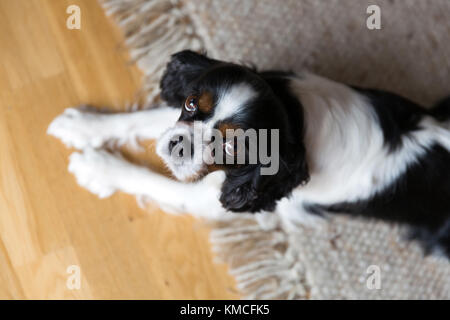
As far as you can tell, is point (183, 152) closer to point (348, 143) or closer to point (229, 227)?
point (348, 143)

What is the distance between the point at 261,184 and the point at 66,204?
34.5 inches

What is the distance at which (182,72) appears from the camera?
4.97 feet

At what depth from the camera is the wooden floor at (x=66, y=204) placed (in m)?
1.77

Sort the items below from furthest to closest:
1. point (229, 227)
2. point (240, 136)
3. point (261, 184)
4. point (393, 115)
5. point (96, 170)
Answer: point (229, 227)
point (96, 170)
point (393, 115)
point (261, 184)
point (240, 136)

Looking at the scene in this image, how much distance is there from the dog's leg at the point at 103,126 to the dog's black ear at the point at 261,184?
473mm

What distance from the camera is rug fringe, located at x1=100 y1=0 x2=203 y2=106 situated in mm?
1906

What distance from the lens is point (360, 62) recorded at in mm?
2043

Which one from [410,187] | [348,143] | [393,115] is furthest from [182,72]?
[410,187]

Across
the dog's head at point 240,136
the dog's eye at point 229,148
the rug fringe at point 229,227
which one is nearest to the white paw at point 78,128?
the rug fringe at point 229,227

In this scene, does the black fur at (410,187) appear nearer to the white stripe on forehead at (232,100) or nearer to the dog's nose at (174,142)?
the white stripe on forehead at (232,100)

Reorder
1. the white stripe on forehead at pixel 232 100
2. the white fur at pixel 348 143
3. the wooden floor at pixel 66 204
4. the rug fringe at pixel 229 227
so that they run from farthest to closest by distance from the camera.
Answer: the rug fringe at pixel 229 227 → the wooden floor at pixel 66 204 → the white fur at pixel 348 143 → the white stripe on forehead at pixel 232 100
